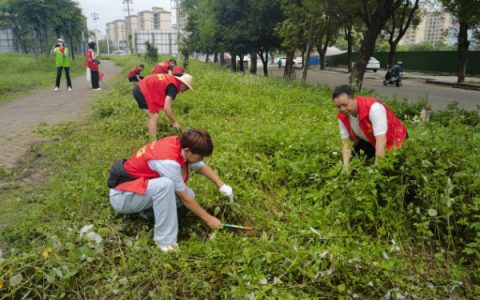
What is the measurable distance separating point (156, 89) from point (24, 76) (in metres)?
14.6

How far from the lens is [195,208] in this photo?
118 inches

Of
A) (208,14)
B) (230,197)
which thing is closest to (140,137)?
(230,197)

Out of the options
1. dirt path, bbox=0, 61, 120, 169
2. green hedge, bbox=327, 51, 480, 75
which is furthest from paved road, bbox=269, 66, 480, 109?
green hedge, bbox=327, 51, 480, 75

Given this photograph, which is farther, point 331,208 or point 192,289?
point 331,208

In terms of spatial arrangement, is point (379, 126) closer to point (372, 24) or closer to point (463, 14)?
point (372, 24)

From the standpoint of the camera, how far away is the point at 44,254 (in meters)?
2.56

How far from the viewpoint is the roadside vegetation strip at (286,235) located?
8.13 feet

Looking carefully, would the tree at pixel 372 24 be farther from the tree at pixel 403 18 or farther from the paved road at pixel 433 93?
the tree at pixel 403 18

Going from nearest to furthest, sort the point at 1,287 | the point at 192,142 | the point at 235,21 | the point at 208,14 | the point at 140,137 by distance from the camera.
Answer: the point at 1,287, the point at 192,142, the point at 140,137, the point at 235,21, the point at 208,14

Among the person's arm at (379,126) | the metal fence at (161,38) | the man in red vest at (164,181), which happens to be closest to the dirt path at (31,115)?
the man in red vest at (164,181)

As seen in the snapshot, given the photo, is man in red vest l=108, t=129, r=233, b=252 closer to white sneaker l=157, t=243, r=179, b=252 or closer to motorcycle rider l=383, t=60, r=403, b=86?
white sneaker l=157, t=243, r=179, b=252

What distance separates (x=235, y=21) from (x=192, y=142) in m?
19.3

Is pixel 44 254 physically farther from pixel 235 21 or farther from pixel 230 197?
pixel 235 21

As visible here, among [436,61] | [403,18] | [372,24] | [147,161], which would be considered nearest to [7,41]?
[403,18]
